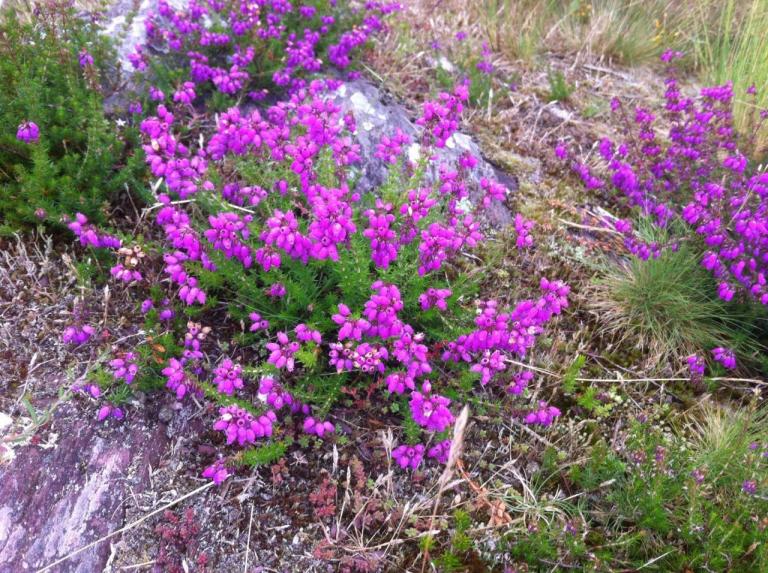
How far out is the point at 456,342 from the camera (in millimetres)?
3561

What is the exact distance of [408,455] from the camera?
3.43 m

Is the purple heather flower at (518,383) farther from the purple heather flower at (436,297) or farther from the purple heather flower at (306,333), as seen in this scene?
the purple heather flower at (306,333)

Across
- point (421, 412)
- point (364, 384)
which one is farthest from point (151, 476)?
point (421, 412)

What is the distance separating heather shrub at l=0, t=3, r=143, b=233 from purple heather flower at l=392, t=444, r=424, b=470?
2709mm

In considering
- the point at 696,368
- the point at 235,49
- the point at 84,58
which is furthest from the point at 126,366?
the point at 696,368

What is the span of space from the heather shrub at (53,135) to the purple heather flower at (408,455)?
8.89ft

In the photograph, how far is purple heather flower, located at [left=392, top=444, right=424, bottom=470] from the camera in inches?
134

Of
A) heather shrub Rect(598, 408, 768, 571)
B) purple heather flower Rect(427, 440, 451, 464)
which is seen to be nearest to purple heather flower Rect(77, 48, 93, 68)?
purple heather flower Rect(427, 440, 451, 464)

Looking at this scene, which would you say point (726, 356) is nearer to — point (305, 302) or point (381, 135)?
point (305, 302)

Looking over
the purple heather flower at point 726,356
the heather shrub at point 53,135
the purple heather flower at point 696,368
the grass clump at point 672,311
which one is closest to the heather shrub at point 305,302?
the heather shrub at point 53,135

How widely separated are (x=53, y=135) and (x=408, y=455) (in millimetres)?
3614

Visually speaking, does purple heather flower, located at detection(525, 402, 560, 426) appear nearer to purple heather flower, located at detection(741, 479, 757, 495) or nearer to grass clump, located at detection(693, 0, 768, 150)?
purple heather flower, located at detection(741, 479, 757, 495)

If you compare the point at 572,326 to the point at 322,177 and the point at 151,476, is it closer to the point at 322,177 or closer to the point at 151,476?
the point at 322,177

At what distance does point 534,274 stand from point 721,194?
62.4 inches
